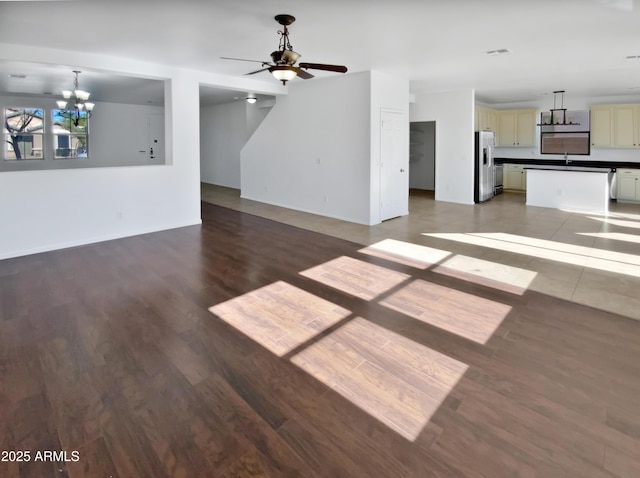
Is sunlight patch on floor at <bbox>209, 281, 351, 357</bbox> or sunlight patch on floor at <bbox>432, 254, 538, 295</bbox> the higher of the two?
sunlight patch on floor at <bbox>432, 254, 538, 295</bbox>

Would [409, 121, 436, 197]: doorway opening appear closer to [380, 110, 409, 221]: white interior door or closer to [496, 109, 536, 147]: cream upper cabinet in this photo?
[496, 109, 536, 147]: cream upper cabinet

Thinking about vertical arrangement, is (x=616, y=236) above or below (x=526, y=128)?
below

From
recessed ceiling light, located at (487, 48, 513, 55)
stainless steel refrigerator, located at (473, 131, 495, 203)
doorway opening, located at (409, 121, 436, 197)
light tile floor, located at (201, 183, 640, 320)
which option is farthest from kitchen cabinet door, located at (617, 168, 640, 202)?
recessed ceiling light, located at (487, 48, 513, 55)

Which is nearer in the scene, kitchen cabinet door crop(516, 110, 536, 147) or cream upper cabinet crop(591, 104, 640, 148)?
cream upper cabinet crop(591, 104, 640, 148)

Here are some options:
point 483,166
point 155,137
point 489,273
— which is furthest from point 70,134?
point 489,273

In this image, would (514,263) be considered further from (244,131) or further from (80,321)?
(244,131)

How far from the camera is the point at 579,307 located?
360cm

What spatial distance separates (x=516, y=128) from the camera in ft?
36.6

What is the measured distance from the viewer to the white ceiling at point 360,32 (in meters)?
3.60

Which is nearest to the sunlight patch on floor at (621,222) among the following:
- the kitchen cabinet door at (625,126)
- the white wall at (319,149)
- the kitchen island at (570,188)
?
the kitchen island at (570,188)

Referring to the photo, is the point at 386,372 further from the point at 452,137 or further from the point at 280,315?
the point at 452,137

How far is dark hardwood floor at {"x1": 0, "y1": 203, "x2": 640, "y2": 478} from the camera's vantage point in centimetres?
187

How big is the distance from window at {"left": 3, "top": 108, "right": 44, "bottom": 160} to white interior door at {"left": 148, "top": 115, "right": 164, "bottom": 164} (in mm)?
2631

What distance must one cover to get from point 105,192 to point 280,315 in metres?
4.14
